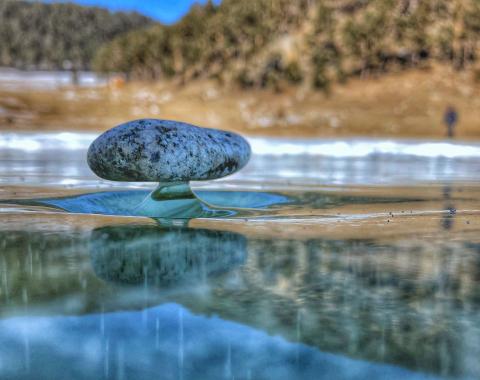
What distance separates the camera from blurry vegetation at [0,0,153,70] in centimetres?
15375

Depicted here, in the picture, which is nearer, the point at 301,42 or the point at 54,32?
the point at 301,42

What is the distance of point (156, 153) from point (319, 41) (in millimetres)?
59087

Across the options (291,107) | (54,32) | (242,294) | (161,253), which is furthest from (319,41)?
(54,32)

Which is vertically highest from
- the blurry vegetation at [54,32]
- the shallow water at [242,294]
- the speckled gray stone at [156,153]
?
the blurry vegetation at [54,32]

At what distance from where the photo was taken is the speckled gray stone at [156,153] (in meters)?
6.68

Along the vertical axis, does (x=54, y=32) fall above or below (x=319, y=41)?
above

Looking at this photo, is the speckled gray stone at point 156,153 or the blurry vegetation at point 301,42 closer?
the speckled gray stone at point 156,153

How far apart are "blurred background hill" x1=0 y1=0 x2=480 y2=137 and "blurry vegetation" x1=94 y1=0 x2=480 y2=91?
3.9 inches

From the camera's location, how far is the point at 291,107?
54.4 meters

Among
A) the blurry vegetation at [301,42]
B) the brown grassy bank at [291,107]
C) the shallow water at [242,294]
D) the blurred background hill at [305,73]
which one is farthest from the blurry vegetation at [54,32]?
the shallow water at [242,294]

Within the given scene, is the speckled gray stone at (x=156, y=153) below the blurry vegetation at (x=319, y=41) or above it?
below

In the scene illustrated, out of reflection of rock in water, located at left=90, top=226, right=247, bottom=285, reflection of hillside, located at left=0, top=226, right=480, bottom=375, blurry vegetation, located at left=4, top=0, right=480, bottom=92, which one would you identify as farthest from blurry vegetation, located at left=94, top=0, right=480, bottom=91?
reflection of hillside, located at left=0, top=226, right=480, bottom=375

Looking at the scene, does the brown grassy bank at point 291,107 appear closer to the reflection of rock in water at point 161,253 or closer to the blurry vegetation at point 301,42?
the blurry vegetation at point 301,42

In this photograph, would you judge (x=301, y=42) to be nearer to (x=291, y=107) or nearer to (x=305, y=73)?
(x=305, y=73)
